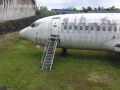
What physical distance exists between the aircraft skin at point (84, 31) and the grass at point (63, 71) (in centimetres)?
176

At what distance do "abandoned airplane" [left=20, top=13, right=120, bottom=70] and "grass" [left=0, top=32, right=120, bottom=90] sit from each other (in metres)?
1.54

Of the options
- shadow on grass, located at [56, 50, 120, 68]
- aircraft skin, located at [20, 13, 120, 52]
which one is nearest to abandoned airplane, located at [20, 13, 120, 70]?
aircraft skin, located at [20, 13, 120, 52]

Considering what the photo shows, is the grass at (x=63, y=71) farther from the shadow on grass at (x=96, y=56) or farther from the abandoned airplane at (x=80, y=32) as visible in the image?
the abandoned airplane at (x=80, y=32)

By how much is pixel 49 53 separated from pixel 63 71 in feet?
11.7

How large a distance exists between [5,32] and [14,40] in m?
8.46

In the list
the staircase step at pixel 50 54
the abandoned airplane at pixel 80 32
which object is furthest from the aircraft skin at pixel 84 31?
the staircase step at pixel 50 54

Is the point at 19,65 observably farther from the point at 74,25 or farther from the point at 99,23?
the point at 99,23

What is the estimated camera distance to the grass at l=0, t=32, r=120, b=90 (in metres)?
22.5

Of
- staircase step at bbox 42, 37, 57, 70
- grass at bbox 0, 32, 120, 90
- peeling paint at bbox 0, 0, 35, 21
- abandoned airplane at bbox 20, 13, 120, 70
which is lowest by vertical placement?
grass at bbox 0, 32, 120, 90

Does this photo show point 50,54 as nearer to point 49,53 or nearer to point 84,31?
point 49,53

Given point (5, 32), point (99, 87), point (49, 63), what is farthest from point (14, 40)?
point (99, 87)

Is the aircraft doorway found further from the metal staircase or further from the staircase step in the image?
the staircase step

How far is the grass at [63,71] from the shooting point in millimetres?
22531

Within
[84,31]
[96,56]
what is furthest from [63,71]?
[96,56]
